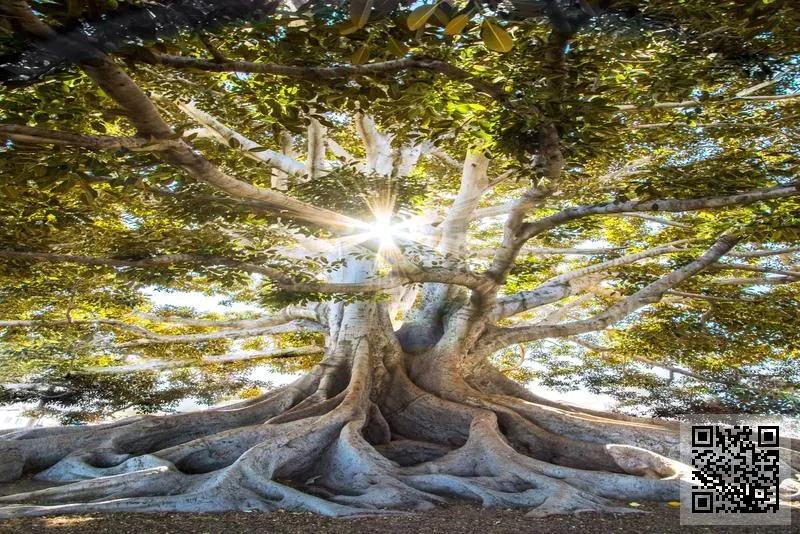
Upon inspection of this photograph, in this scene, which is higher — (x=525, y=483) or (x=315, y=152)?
(x=315, y=152)

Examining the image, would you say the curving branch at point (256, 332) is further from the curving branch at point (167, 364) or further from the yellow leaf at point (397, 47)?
the yellow leaf at point (397, 47)

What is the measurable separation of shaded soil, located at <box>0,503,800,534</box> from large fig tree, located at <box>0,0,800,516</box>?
8.8 inches

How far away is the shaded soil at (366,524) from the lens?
3584 mm

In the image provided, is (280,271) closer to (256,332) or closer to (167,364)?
(256,332)

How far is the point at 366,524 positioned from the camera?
378 cm

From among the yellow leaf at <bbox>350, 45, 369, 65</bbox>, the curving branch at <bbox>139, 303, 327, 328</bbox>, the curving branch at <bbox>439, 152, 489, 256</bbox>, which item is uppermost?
the curving branch at <bbox>439, 152, 489, 256</bbox>

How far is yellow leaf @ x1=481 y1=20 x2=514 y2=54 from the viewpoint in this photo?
1174mm

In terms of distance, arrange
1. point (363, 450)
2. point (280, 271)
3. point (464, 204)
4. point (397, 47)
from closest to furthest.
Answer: point (397, 47)
point (363, 450)
point (280, 271)
point (464, 204)

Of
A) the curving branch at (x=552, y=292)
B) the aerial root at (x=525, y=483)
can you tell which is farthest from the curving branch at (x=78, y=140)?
the curving branch at (x=552, y=292)

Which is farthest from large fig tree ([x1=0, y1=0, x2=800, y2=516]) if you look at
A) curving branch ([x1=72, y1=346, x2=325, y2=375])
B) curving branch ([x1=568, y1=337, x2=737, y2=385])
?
curving branch ([x1=568, y1=337, x2=737, y2=385])

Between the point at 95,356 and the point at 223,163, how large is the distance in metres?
8.31

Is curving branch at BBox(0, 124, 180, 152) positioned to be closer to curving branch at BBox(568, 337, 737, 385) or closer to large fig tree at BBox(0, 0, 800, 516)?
large fig tree at BBox(0, 0, 800, 516)

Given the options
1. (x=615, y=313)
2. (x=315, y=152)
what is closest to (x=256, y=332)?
(x=315, y=152)

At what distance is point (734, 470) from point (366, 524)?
12.2 feet
